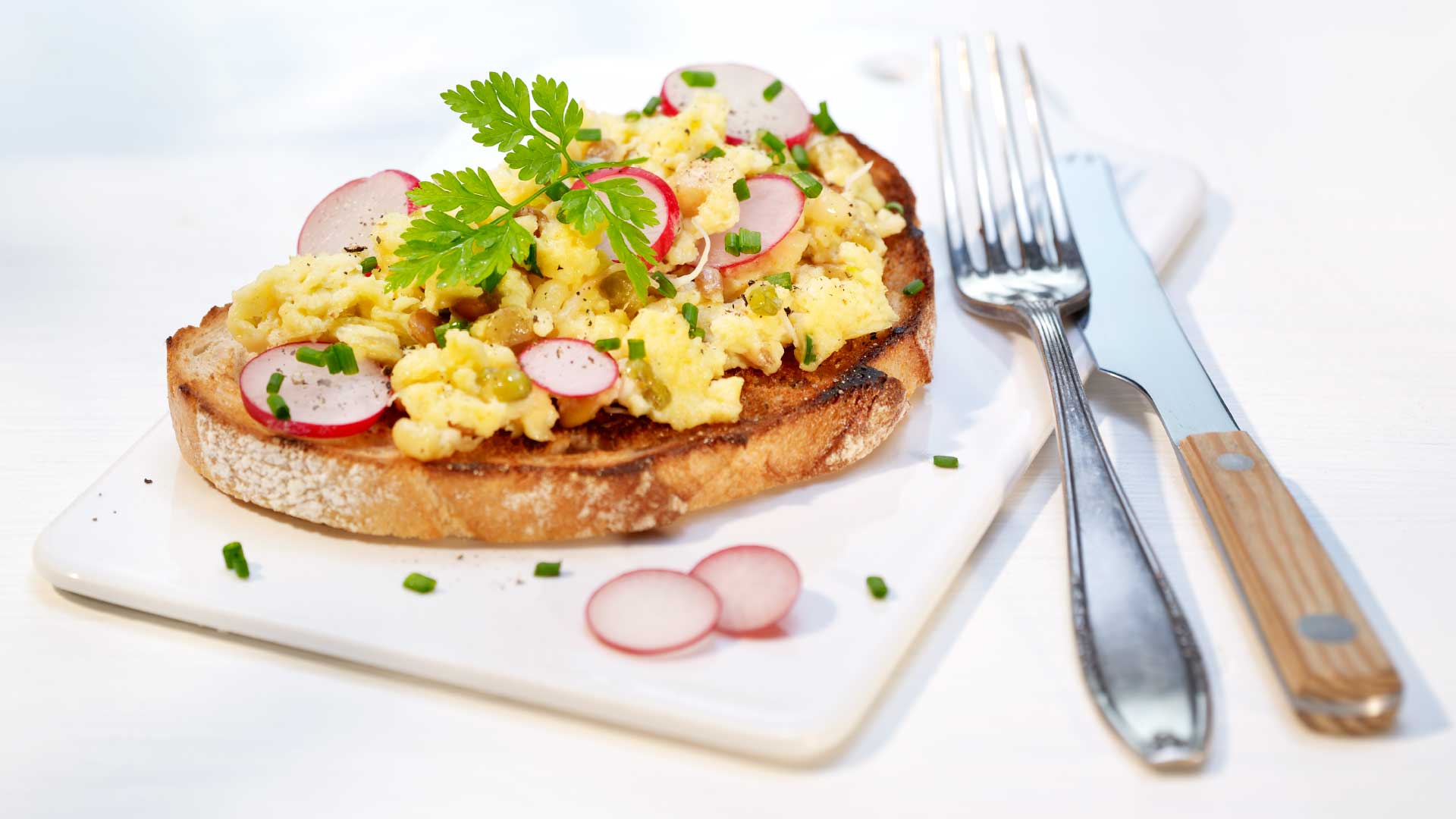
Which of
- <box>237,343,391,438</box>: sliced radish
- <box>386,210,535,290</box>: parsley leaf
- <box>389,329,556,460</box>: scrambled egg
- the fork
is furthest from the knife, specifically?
<box>237,343,391,438</box>: sliced radish

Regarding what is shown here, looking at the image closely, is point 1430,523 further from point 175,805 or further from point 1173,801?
point 175,805

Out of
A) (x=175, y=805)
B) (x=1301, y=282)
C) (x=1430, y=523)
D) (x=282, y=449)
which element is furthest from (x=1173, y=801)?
(x=1301, y=282)

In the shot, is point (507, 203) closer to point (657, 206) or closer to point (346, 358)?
point (657, 206)

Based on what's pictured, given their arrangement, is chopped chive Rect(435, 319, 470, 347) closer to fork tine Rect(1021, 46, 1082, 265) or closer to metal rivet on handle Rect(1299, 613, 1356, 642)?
metal rivet on handle Rect(1299, 613, 1356, 642)

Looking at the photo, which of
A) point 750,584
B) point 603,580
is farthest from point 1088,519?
point 603,580

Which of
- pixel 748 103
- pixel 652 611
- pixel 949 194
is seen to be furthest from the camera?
pixel 949 194
